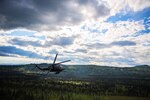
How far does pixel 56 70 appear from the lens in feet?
192

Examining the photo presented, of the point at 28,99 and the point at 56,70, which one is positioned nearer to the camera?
the point at 56,70

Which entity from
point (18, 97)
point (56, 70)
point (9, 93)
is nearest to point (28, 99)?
point (18, 97)

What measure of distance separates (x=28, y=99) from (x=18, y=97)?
29.8 feet

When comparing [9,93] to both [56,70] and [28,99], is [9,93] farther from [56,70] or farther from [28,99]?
[56,70]

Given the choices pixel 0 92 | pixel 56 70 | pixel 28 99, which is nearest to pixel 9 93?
pixel 0 92

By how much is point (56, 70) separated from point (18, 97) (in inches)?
5488

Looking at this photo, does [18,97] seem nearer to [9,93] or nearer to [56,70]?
[9,93]

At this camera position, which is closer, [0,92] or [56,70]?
[56,70]

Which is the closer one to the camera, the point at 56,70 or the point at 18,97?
the point at 56,70

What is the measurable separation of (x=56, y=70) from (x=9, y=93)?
151250 mm

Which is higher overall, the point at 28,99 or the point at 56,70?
the point at 56,70

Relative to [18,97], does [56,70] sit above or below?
above

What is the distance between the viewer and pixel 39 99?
193 metres

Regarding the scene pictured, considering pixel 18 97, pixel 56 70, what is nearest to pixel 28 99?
pixel 18 97
